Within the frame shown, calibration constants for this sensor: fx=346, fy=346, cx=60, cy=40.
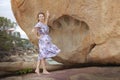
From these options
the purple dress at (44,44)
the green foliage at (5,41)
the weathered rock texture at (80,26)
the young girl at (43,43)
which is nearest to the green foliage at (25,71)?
the weathered rock texture at (80,26)

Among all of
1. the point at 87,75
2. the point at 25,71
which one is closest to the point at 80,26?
the point at 87,75

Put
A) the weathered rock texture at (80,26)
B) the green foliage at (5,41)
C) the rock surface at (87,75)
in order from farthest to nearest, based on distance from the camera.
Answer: the green foliage at (5,41) → the weathered rock texture at (80,26) → the rock surface at (87,75)

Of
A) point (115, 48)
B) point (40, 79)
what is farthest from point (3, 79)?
point (115, 48)

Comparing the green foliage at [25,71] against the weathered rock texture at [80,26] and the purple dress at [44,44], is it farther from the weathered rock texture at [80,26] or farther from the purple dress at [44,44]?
the purple dress at [44,44]

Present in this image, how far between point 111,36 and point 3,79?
3089 mm

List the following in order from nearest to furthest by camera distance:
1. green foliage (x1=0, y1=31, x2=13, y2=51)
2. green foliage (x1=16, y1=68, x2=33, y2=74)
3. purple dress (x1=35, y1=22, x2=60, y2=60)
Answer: purple dress (x1=35, y1=22, x2=60, y2=60) → green foliage (x1=16, y1=68, x2=33, y2=74) → green foliage (x1=0, y1=31, x2=13, y2=51)

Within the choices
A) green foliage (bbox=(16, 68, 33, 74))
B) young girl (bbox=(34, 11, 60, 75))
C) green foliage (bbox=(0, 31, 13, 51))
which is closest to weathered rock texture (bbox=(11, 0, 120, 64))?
young girl (bbox=(34, 11, 60, 75))

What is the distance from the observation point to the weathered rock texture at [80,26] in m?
8.79

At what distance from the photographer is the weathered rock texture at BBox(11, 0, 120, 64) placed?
879cm

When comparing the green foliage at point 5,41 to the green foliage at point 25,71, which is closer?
the green foliage at point 25,71

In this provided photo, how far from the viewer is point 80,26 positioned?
939 cm

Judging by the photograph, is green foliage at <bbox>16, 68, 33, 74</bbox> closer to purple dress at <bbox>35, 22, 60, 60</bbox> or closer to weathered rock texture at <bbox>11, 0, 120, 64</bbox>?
weathered rock texture at <bbox>11, 0, 120, 64</bbox>

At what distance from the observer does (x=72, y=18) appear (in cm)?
938

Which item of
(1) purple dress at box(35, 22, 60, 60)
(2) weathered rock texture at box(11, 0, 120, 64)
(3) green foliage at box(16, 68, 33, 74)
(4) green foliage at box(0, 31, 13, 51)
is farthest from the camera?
(4) green foliage at box(0, 31, 13, 51)
